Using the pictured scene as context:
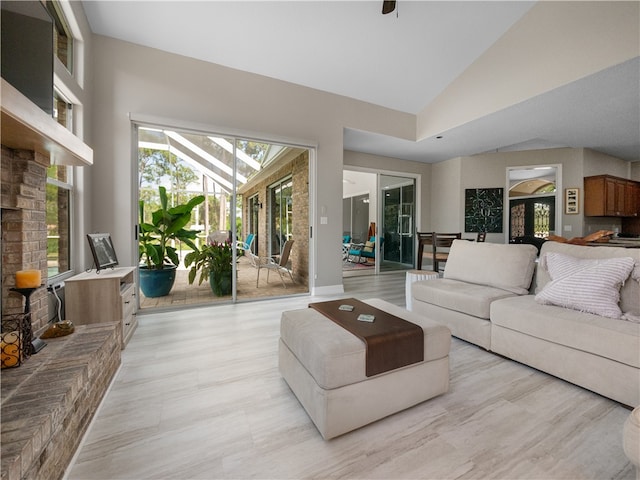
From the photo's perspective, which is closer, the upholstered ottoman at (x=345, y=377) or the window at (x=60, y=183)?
the upholstered ottoman at (x=345, y=377)

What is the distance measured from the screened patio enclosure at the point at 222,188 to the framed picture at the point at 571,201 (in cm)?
565

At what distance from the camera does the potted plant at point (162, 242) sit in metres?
3.81

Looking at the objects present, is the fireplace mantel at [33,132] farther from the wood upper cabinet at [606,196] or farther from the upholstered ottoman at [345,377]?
the wood upper cabinet at [606,196]

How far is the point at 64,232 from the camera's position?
2.74 metres

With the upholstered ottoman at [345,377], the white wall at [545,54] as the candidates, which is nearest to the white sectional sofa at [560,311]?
the upholstered ottoman at [345,377]

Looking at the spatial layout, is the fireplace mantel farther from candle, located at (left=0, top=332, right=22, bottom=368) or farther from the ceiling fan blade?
the ceiling fan blade

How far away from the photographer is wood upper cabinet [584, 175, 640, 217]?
18.1 feet

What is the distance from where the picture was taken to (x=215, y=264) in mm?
4133

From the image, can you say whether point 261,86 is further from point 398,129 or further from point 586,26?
point 586,26

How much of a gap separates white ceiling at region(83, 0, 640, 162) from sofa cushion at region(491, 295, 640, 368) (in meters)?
2.81

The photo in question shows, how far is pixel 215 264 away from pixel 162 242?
80 centimetres

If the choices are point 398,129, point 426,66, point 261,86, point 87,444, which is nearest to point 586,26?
point 426,66

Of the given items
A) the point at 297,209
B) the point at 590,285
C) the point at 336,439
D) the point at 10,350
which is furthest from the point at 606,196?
the point at 10,350

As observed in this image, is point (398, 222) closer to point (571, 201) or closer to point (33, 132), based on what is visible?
point (571, 201)
